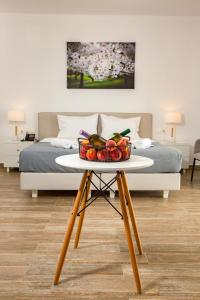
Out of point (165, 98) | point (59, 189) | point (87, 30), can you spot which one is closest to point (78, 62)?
point (87, 30)

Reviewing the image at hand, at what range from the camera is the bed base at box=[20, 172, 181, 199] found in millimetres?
4145

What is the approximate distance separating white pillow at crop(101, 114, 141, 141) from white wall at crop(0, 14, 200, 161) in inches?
15.1

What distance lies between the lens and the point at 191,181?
5.20 meters

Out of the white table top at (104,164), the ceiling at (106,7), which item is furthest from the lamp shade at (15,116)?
the white table top at (104,164)

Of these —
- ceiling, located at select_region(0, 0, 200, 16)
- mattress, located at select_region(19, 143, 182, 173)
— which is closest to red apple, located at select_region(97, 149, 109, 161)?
mattress, located at select_region(19, 143, 182, 173)

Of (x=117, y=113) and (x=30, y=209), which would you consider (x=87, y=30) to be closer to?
(x=117, y=113)

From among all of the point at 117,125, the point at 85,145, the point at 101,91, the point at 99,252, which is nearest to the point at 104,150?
the point at 85,145

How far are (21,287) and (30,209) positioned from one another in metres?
1.65

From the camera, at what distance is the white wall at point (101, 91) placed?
19.2ft

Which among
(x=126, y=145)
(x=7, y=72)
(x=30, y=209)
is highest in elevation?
(x=7, y=72)

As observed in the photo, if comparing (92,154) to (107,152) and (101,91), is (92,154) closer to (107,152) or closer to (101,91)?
(107,152)

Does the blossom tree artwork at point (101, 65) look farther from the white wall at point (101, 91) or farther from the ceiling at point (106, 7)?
the ceiling at point (106, 7)

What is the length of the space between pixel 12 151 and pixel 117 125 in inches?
68.0

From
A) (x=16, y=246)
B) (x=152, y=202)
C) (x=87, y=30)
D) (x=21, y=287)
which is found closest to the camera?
(x=21, y=287)
